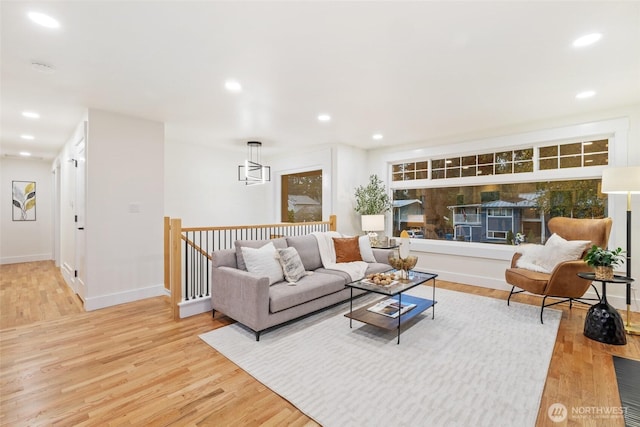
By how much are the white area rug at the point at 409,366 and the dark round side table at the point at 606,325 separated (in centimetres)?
31

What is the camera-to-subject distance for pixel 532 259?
3.78m

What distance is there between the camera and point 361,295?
4.07m

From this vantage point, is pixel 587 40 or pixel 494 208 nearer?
pixel 587 40

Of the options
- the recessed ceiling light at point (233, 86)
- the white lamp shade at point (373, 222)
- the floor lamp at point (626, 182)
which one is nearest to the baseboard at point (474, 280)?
the white lamp shade at point (373, 222)

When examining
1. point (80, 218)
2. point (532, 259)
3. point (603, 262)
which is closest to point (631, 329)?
point (603, 262)

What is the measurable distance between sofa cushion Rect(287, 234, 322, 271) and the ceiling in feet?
5.74

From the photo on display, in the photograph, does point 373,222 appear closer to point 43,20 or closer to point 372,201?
point 372,201

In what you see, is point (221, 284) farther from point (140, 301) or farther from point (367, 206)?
point (367, 206)

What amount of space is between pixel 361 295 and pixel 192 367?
2.36 m

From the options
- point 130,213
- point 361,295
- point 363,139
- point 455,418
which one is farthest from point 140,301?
point 363,139

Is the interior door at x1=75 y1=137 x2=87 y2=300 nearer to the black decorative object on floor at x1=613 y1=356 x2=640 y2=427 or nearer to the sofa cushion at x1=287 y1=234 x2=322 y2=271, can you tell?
the sofa cushion at x1=287 y1=234 x2=322 y2=271

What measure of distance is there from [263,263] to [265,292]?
503 millimetres

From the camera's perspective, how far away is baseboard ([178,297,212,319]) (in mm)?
3410

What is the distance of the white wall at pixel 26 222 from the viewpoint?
262 inches
